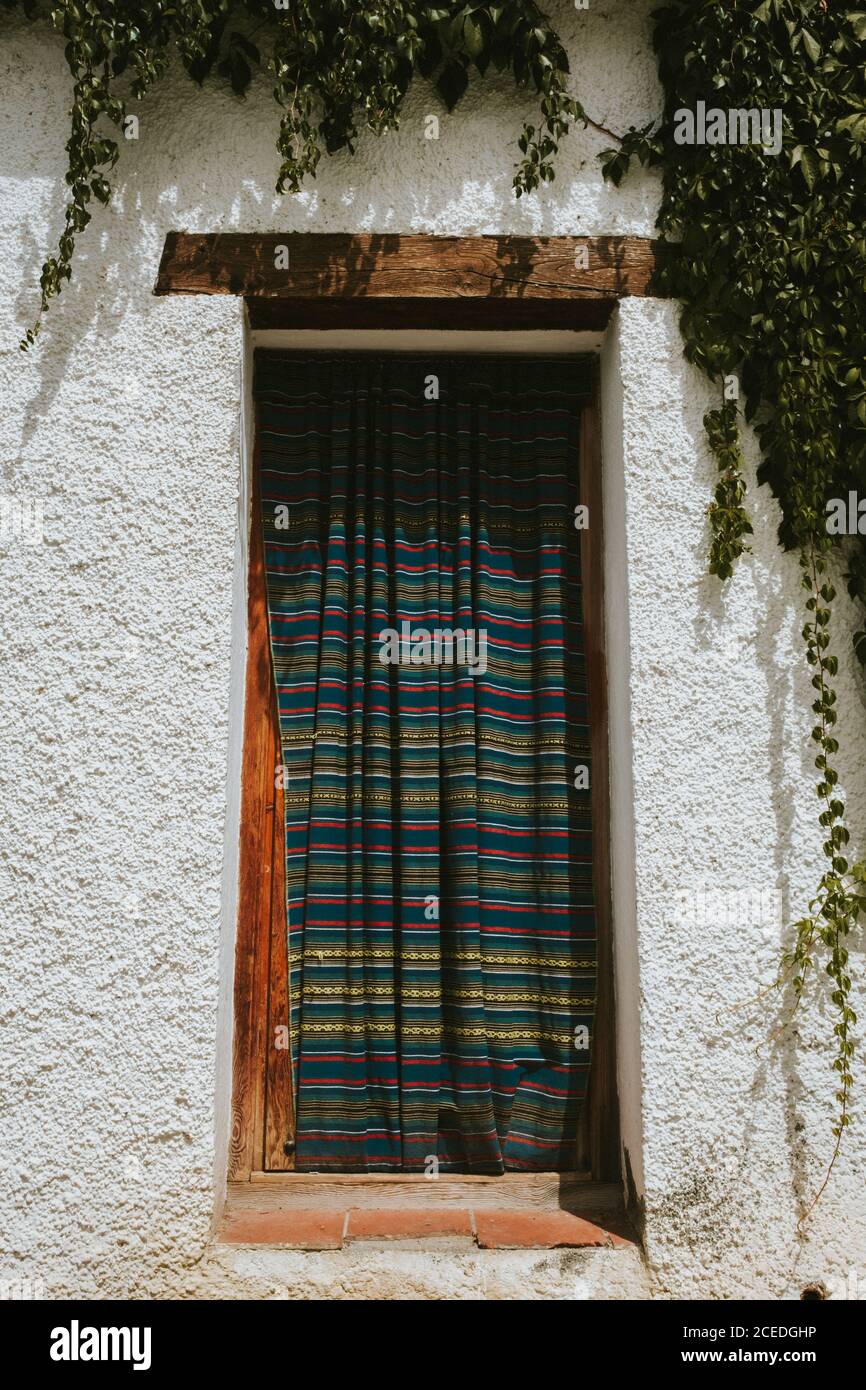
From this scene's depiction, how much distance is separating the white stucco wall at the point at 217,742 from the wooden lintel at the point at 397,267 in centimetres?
5

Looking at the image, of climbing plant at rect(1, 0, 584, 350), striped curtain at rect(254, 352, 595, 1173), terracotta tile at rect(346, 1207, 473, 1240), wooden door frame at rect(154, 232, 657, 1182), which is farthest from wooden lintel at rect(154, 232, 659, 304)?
terracotta tile at rect(346, 1207, 473, 1240)

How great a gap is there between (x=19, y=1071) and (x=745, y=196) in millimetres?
3021

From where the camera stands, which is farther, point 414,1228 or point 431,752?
point 431,752

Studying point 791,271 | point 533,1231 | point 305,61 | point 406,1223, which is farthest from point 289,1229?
point 305,61

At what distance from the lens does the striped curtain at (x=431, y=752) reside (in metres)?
2.68

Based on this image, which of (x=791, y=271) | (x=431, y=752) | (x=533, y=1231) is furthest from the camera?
(x=431, y=752)

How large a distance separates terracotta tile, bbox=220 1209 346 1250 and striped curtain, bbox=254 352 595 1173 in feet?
0.47

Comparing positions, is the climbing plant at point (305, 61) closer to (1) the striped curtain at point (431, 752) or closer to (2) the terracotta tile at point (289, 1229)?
(1) the striped curtain at point (431, 752)

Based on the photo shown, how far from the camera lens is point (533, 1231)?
2.50 metres

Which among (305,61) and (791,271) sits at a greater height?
(305,61)

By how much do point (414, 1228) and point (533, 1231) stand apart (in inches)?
12.1

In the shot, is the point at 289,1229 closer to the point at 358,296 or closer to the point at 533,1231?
the point at 533,1231

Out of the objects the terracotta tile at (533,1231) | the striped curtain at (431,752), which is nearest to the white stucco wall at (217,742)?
the terracotta tile at (533,1231)

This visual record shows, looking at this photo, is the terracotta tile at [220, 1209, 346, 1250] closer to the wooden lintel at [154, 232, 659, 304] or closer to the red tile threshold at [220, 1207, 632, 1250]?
the red tile threshold at [220, 1207, 632, 1250]
